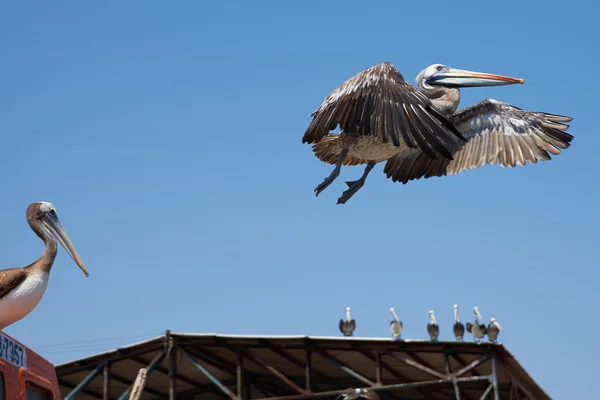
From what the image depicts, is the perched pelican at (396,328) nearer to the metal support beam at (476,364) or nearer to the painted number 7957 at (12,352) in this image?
the metal support beam at (476,364)

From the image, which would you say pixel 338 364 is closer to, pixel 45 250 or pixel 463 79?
pixel 463 79

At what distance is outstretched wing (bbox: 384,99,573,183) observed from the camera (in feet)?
35.8

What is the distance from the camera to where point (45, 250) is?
8508 millimetres

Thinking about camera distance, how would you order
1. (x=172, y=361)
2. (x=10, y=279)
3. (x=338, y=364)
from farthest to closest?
(x=172, y=361) < (x=338, y=364) < (x=10, y=279)

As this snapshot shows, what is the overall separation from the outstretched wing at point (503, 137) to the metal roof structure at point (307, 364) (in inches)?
420

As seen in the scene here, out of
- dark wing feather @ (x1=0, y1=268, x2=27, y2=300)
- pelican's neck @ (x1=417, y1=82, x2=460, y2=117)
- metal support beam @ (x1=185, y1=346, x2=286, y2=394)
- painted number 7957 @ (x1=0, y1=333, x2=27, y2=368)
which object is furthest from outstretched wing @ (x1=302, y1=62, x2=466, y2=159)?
metal support beam @ (x1=185, y1=346, x2=286, y2=394)

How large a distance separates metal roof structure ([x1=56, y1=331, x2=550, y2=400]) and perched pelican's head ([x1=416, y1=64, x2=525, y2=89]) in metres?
11.7

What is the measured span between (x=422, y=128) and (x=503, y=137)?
303 centimetres

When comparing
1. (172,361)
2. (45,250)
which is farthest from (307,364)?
(45,250)

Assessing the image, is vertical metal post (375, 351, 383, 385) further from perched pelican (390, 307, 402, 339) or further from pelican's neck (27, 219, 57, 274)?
pelican's neck (27, 219, 57, 274)

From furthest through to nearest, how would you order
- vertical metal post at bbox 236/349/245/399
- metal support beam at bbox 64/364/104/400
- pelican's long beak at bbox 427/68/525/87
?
metal support beam at bbox 64/364/104/400, vertical metal post at bbox 236/349/245/399, pelican's long beak at bbox 427/68/525/87

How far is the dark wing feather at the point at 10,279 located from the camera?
25.6 feet

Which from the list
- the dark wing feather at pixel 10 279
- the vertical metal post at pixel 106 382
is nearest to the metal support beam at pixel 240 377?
the vertical metal post at pixel 106 382

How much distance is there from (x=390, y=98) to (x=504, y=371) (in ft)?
47.8
